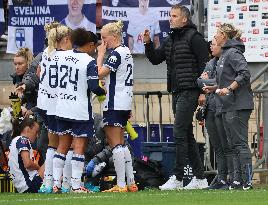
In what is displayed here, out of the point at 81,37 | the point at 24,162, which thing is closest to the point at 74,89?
the point at 81,37

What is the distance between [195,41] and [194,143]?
1.41m

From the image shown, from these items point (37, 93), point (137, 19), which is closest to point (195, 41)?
point (37, 93)

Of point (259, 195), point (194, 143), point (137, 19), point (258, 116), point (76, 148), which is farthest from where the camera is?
point (137, 19)

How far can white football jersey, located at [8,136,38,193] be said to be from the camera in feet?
61.9

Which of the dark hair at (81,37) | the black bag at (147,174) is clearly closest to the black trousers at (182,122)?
the black bag at (147,174)

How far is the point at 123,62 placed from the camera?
1819 cm

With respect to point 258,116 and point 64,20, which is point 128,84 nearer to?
point 258,116

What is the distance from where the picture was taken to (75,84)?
17.9 m

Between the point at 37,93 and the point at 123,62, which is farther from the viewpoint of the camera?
the point at 37,93

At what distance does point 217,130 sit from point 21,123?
268 centimetres

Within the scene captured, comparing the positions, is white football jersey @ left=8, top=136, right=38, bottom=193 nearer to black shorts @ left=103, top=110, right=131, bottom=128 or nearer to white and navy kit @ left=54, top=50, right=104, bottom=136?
white and navy kit @ left=54, top=50, right=104, bottom=136

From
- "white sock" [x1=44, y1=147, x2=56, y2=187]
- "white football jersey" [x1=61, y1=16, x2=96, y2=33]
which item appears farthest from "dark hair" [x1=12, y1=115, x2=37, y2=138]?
"white football jersey" [x1=61, y1=16, x2=96, y2=33]

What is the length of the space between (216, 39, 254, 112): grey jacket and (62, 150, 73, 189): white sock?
202 centimetres

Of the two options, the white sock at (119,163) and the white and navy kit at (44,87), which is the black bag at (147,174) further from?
the white and navy kit at (44,87)
